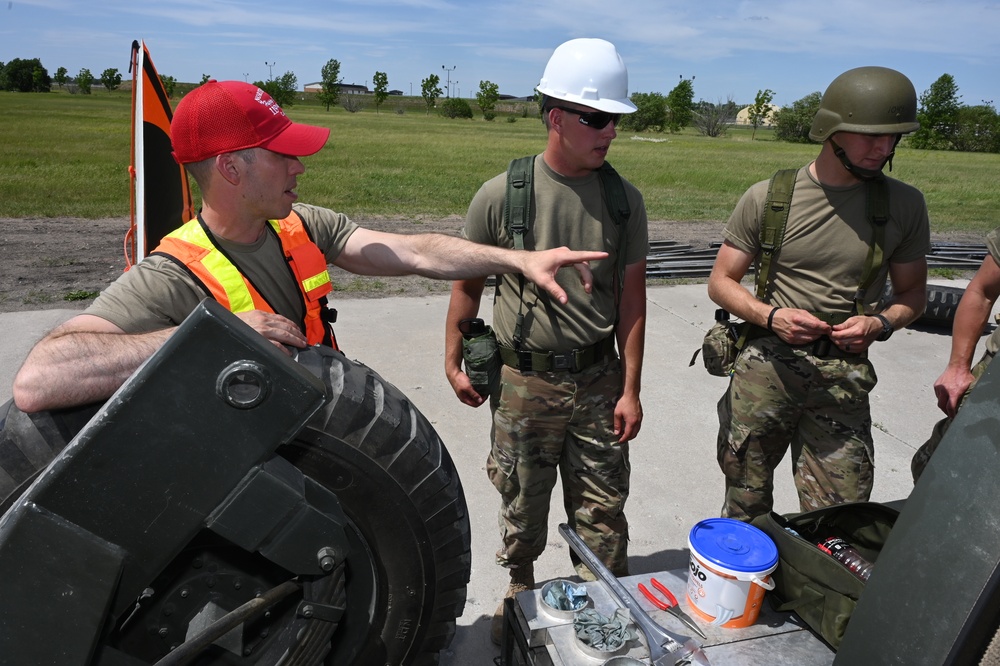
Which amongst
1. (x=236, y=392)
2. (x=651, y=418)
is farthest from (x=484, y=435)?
(x=236, y=392)

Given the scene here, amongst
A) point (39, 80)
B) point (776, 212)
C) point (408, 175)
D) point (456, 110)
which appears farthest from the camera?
point (39, 80)

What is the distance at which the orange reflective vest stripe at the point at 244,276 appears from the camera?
76.8 inches

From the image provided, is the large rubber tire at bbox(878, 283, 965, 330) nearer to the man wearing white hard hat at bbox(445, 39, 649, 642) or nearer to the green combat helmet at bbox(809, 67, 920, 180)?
the green combat helmet at bbox(809, 67, 920, 180)

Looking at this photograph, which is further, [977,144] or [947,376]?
[977,144]

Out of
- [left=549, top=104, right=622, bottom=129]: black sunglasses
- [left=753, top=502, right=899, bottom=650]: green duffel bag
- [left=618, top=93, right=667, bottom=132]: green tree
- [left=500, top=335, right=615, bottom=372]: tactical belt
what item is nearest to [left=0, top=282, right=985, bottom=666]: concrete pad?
[left=500, top=335, right=615, bottom=372]: tactical belt

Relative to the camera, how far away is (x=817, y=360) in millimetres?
2891

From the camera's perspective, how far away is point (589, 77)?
8.50 feet

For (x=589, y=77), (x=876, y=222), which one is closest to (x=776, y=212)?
(x=876, y=222)

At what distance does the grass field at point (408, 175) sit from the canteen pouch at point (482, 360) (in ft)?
34.2

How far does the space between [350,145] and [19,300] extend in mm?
24263

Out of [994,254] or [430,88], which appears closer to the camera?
[994,254]

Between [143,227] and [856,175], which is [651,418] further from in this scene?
[143,227]

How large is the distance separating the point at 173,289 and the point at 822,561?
6.01 ft

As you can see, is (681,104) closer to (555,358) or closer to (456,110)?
(456,110)
